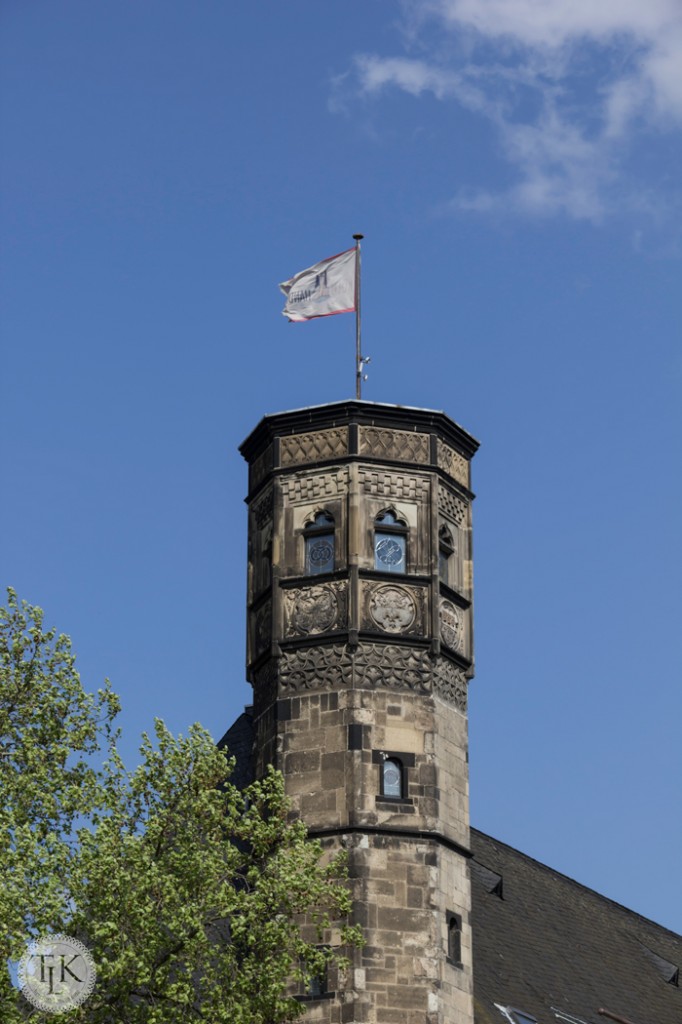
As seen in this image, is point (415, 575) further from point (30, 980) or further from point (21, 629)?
point (30, 980)

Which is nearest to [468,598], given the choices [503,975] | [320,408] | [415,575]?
[415,575]

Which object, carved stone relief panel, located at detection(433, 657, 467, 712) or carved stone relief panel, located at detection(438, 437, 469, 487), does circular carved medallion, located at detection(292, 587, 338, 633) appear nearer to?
carved stone relief panel, located at detection(433, 657, 467, 712)

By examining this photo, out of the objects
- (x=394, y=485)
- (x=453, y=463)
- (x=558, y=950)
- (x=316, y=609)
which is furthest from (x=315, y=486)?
(x=558, y=950)

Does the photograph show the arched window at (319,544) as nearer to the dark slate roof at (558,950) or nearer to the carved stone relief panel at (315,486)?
the carved stone relief panel at (315,486)

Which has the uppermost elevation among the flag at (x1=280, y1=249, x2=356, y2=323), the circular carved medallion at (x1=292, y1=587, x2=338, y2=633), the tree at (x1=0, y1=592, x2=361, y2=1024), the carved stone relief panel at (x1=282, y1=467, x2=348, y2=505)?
the flag at (x1=280, y1=249, x2=356, y2=323)

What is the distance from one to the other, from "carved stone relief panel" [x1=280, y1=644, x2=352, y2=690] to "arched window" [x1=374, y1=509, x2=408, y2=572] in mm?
1871

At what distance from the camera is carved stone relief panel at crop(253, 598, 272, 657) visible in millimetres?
42094

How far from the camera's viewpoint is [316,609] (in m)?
41.6

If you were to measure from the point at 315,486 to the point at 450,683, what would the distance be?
4.31 metres

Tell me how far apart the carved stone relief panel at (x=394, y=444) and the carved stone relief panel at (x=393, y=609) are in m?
2.53

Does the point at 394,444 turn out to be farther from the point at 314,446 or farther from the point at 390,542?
the point at 390,542

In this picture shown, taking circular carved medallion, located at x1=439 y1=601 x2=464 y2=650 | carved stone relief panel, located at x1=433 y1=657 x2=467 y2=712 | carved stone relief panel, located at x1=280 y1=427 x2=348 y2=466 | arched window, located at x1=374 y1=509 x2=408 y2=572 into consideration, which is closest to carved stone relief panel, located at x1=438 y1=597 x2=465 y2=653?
circular carved medallion, located at x1=439 y1=601 x2=464 y2=650

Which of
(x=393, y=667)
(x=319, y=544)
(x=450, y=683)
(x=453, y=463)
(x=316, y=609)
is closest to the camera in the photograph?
(x=393, y=667)

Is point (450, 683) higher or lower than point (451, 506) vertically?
lower
